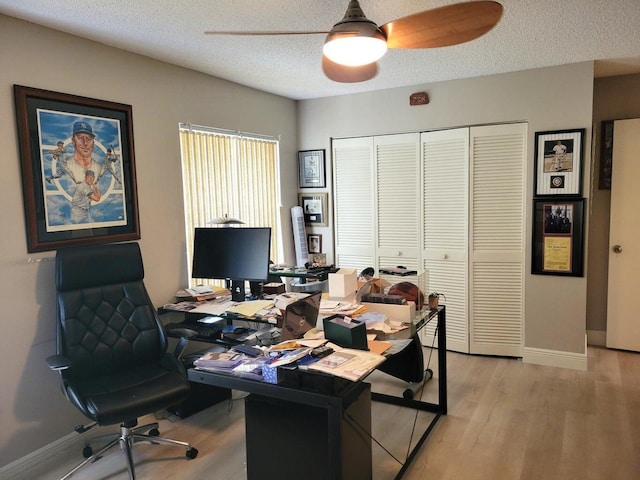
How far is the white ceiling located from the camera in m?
2.42

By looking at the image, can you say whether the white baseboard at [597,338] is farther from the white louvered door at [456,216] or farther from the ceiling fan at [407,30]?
the ceiling fan at [407,30]

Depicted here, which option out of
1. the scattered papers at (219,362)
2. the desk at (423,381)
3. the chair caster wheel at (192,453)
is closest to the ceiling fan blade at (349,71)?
the desk at (423,381)

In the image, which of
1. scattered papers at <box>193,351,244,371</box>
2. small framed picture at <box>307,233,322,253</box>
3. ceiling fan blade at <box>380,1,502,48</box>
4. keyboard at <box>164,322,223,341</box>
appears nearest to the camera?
ceiling fan blade at <box>380,1,502,48</box>

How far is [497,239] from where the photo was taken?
408cm

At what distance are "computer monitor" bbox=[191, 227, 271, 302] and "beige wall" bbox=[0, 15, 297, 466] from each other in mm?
206

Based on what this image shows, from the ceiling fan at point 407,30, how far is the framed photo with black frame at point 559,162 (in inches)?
82.9

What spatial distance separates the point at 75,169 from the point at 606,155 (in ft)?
14.2

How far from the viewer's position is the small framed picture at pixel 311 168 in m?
4.80

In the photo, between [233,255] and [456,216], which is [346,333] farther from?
[456,216]

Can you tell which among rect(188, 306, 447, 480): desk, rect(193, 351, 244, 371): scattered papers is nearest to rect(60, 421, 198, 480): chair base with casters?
rect(188, 306, 447, 480): desk

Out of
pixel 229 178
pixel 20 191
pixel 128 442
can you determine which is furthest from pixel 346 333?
pixel 229 178

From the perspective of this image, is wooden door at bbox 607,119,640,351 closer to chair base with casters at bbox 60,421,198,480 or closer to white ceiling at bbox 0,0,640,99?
white ceiling at bbox 0,0,640,99

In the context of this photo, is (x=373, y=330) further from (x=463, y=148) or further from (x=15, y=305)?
(x=463, y=148)

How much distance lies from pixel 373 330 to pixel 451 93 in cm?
267
